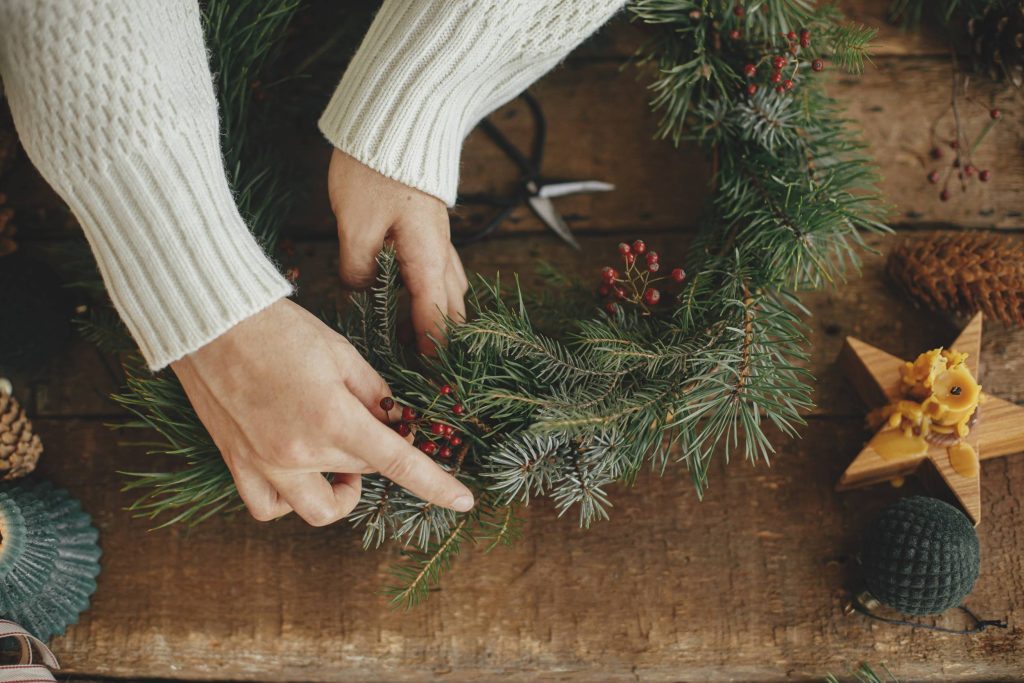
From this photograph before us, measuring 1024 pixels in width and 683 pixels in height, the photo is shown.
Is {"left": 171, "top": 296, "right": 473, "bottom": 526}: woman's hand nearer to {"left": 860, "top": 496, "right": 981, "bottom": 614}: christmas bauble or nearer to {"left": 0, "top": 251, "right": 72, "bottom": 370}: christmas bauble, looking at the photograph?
{"left": 0, "top": 251, "right": 72, "bottom": 370}: christmas bauble

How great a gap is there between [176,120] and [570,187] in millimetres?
468

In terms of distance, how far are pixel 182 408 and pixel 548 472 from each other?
386mm

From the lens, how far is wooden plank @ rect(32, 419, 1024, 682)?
85 cm

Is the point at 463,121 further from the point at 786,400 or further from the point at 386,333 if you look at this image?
the point at 786,400

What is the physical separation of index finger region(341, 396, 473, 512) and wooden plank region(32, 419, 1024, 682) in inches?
8.6

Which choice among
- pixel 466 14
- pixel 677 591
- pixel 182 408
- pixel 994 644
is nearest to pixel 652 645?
pixel 677 591

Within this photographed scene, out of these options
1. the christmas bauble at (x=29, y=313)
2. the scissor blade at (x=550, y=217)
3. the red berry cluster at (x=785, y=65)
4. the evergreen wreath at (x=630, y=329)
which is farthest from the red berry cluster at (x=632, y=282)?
the christmas bauble at (x=29, y=313)

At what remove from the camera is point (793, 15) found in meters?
0.80

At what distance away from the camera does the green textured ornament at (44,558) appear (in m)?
0.77

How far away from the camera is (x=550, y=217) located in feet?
3.05

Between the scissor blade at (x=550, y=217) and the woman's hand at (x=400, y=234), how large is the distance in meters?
0.20

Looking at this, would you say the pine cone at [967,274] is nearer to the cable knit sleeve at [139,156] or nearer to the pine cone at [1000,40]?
the pine cone at [1000,40]

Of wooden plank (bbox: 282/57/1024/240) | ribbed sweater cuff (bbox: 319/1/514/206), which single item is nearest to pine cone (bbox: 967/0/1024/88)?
wooden plank (bbox: 282/57/1024/240)

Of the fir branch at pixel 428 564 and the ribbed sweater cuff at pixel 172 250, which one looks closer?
the ribbed sweater cuff at pixel 172 250
